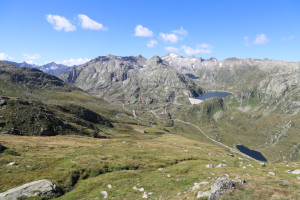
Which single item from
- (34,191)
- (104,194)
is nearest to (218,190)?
(104,194)

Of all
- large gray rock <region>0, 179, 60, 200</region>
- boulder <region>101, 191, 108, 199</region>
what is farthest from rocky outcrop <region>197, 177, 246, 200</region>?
large gray rock <region>0, 179, 60, 200</region>

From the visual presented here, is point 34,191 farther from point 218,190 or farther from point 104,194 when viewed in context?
point 218,190

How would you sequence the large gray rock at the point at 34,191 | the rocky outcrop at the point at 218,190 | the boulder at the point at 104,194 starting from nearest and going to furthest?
the rocky outcrop at the point at 218,190
the large gray rock at the point at 34,191
the boulder at the point at 104,194

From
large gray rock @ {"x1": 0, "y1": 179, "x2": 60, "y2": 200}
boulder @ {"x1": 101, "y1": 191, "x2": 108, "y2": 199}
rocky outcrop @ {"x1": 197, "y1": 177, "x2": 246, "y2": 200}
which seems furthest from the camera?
boulder @ {"x1": 101, "y1": 191, "x2": 108, "y2": 199}

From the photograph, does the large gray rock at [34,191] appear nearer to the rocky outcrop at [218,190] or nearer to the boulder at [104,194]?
the boulder at [104,194]

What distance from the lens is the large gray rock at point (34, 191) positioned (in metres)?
19.7

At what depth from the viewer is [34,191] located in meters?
20.9

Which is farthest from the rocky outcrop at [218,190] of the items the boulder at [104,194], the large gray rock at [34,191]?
the large gray rock at [34,191]

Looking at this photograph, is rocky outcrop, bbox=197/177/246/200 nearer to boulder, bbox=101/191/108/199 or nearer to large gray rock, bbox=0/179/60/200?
boulder, bbox=101/191/108/199

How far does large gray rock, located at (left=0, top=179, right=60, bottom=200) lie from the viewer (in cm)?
1972

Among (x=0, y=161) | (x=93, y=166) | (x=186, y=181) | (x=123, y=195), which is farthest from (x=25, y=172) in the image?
(x=186, y=181)

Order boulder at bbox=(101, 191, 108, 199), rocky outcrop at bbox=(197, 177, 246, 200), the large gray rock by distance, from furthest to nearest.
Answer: boulder at bbox=(101, 191, 108, 199), the large gray rock, rocky outcrop at bbox=(197, 177, 246, 200)

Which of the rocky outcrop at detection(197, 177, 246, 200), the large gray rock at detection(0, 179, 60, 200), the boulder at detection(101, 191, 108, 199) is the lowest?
the boulder at detection(101, 191, 108, 199)

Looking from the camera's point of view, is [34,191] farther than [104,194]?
No
